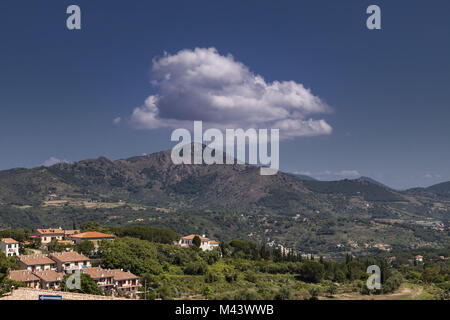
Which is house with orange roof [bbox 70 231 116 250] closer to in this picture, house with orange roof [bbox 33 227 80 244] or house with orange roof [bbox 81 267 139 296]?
house with orange roof [bbox 33 227 80 244]

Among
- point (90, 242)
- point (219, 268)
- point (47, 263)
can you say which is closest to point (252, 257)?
point (219, 268)

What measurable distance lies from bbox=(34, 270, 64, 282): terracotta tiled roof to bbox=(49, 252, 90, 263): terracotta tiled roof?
4.43m

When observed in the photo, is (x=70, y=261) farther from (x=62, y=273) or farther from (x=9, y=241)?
(x=9, y=241)

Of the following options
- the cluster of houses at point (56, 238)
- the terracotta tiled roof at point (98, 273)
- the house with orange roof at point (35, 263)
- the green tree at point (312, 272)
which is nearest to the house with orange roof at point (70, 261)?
the house with orange roof at point (35, 263)

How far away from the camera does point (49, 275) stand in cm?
5850

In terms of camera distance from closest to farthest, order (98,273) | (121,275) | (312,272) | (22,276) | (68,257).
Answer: (22,276) < (98,273) < (121,275) < (68,257) < (312,272)

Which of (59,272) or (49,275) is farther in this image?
(59,272)

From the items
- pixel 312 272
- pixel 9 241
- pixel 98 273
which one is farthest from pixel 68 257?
pixel 312 272

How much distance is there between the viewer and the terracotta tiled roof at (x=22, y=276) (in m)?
54.7

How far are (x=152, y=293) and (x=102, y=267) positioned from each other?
1266cm

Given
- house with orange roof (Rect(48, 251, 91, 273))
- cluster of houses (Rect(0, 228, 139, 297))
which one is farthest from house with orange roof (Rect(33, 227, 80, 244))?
house with orange roof (Rect(48, 251, 91, 273))

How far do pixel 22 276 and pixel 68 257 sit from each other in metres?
10.4
